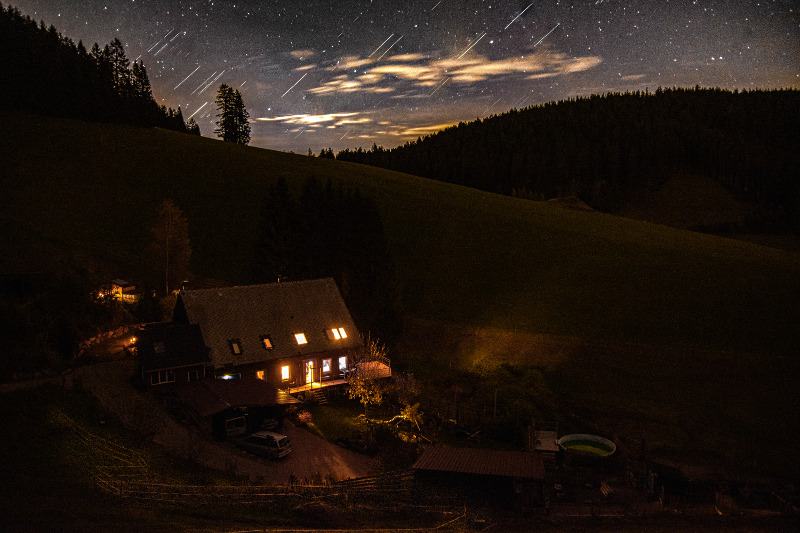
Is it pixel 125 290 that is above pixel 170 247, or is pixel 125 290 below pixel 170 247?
below

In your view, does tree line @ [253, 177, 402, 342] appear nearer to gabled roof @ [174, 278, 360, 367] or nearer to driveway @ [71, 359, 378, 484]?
gabled roof @ [174, 278, 360, 367]

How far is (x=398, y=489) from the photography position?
2295cm

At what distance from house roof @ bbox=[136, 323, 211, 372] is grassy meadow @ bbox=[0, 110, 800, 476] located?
17989 millimetres

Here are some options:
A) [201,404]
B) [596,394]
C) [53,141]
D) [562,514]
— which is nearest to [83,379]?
[201,404]

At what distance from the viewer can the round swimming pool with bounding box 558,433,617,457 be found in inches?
1247

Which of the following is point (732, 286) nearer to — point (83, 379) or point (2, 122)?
point (83, 379)

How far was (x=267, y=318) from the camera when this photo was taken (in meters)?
37.7

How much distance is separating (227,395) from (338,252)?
20.7 metres

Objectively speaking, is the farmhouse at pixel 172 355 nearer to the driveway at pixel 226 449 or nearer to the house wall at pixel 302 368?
the driveway at pixel 226 449

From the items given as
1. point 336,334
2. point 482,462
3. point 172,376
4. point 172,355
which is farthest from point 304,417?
point 482,462

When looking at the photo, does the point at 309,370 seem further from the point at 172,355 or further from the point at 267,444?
the point at 267,444

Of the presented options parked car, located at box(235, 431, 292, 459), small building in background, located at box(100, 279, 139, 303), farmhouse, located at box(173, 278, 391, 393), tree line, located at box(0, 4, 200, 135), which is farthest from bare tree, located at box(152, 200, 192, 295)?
tree line, located at box(0, 4, 200, 135)

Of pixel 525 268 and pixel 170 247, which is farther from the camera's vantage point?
pixel 525 268

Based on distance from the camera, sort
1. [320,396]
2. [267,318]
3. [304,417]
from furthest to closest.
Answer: [267,318] → [320,396] → [304,417]
